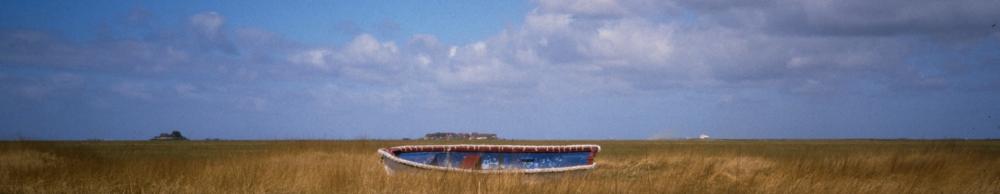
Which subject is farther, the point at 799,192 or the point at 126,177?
the point at 126,177

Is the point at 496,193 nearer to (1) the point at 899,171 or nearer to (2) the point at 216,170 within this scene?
(2) the point at 216,170

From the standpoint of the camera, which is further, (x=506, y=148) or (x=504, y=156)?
(x=506, y=148)

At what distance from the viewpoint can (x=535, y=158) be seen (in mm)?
20922

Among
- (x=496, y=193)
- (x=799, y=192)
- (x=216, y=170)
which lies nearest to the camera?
(x=496, y=193)

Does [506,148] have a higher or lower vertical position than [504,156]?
higher

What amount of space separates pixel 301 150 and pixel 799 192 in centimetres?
2109

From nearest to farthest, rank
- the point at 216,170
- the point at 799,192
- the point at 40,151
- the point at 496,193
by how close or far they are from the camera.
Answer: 1. the point at 496,193
2. the point at 799,192
3. the point at 216,170
4. the point at 40,151

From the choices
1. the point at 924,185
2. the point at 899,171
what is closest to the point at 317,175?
the point at 924,185

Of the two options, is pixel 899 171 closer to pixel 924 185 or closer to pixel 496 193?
pixel 924 185

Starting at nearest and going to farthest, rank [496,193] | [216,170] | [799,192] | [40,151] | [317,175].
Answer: [496,193], [799,192], [317,175], [216,170], [40,151]

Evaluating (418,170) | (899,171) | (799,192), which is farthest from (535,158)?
(899,171)

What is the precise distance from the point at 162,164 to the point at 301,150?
12.7 m

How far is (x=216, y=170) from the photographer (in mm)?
18344

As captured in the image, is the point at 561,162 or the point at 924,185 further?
the point at 561,162
